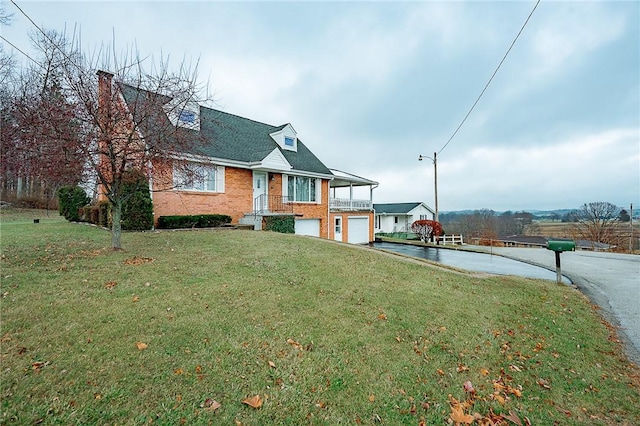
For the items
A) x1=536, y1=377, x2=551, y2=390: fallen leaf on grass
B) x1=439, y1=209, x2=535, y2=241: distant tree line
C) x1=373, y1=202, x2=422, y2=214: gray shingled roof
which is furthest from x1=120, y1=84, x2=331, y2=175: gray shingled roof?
x1=439, y1=209, x2=535, y2=241: distant tree line

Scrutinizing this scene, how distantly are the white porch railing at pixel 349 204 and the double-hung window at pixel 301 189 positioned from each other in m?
2.23

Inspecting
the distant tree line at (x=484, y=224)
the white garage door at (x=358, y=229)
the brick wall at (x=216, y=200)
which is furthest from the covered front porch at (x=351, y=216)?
the distant tree line at (x=484, y=224)

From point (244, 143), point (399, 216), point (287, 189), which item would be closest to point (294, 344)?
point (287, 189)

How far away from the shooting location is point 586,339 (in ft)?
16.9

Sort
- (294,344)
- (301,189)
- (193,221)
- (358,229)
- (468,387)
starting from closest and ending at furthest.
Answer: (468,387) → (294,344) → (193,221) → (301,189) → (358,229)

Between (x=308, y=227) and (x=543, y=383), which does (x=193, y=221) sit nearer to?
(x=308, y=227)

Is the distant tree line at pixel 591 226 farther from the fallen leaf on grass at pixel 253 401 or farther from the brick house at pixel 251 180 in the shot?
the fallen leaf on grass at pixel 253 401

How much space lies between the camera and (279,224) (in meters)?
15.7

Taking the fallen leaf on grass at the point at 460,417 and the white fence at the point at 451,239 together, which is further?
the white fence at the point at 451,239

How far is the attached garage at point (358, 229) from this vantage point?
23.0 metres

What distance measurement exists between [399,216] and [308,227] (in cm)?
2599

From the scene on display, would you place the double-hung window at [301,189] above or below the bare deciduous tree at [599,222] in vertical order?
above

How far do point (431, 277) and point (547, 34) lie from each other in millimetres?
9542

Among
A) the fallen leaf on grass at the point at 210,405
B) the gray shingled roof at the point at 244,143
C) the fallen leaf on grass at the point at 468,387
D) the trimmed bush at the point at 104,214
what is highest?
the gray shingled roof at the point at 244,143
